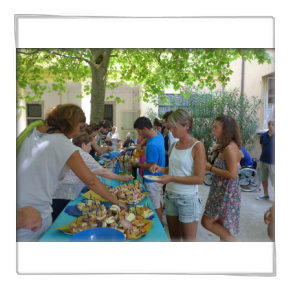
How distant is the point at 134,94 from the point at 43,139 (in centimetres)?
256

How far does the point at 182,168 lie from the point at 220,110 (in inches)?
120

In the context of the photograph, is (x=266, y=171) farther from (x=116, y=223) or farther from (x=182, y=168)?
(x=116, y=223)

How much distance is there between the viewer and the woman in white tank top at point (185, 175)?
185cm

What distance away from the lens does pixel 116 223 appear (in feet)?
5.45

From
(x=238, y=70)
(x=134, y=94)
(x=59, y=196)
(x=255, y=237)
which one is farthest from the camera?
(x=134, y=94)

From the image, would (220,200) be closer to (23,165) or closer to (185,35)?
(185,35)

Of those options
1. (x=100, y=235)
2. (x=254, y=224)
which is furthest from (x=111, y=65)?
(x=254, y=224)

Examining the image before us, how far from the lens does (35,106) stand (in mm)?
1846

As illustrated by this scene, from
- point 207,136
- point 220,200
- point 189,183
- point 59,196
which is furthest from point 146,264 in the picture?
point 207,136

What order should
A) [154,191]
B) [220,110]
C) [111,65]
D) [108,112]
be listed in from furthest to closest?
[220,110]
[108,112]
[111,65]
[154,191]

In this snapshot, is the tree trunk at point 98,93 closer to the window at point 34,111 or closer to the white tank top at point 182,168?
the window at point 34,111

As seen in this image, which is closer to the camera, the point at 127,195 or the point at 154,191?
the point at 127,195

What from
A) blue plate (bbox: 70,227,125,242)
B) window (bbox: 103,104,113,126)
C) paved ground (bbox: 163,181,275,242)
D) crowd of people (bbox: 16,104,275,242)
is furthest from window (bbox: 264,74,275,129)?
window (bbox: 103,104,113,126)

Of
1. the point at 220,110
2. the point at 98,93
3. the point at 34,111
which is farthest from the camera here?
the point at 220,110
